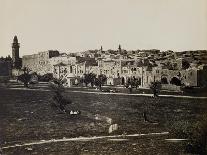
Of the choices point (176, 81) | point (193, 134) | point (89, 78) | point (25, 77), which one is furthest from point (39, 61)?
point (193, 134)

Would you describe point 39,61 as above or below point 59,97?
above

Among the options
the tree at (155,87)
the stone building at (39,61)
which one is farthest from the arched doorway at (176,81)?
the stone building at (39,61)

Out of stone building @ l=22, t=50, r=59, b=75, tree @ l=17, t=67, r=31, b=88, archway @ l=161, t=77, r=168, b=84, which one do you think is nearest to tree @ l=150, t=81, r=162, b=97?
archway @ l=161, t=77, r=168, b=84

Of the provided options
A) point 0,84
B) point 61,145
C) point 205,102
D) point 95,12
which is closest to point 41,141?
point 61,145

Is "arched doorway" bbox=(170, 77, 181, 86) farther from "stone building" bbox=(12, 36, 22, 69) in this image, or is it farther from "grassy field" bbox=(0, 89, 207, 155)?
"stone building" bbox=(12, 36, 22, 69)

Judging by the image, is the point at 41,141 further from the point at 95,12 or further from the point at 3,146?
the point at 95,12

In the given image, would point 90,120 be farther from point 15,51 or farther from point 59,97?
point 15,51

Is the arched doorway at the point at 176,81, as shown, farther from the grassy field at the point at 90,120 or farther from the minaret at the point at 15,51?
the minaret at the point at 15,51
